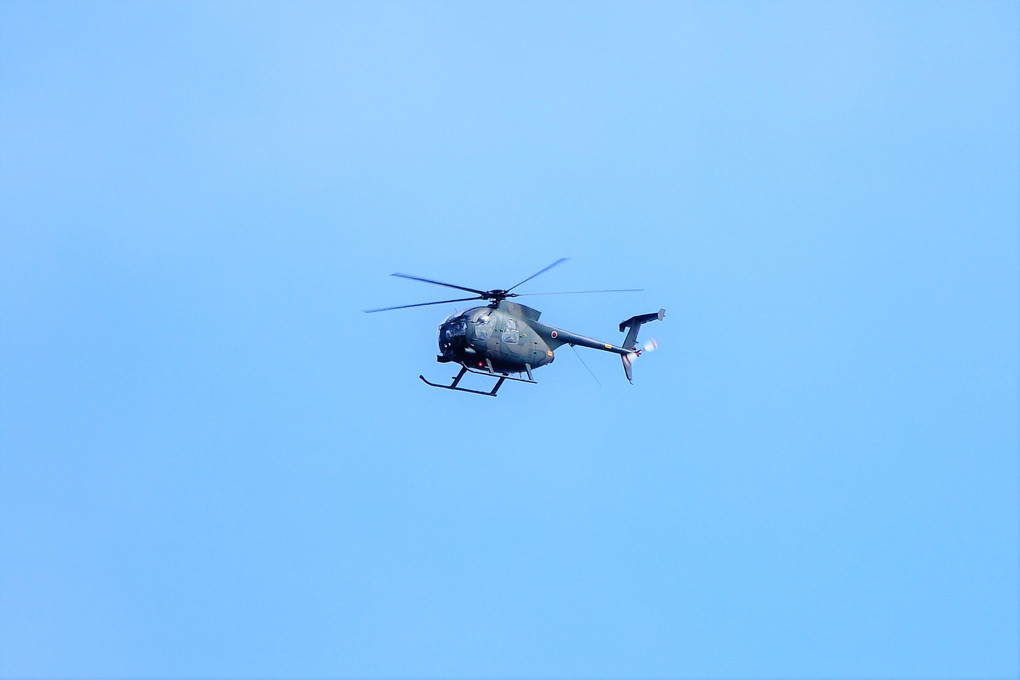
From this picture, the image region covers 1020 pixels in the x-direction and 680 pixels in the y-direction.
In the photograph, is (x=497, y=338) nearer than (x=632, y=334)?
Yes

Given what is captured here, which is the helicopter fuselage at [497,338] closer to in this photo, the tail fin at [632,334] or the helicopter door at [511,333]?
the helicopter door at [511,333]

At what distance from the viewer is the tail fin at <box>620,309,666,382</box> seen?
2737cm

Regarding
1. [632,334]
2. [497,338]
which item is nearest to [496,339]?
[497,338]

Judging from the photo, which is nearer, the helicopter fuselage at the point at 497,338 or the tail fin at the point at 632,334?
the helicopter fuselage at the point at 497,338

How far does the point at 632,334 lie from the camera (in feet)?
90.9

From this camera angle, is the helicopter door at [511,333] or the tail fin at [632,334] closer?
the helicopter door at [511,333]

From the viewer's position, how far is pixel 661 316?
27.3 meters

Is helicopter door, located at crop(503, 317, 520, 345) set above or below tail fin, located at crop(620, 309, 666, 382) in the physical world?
below

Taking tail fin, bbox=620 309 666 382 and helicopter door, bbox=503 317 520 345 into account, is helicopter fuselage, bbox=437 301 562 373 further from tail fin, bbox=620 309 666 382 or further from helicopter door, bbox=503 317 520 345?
tail fin, bbox=620 309 666 382

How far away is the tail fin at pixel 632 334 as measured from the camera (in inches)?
1077

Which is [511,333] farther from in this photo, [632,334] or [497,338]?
[632,334]

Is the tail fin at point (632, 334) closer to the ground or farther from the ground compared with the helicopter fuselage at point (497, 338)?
farther from the ground

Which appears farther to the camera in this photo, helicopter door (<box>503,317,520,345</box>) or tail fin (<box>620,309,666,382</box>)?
tail fin (<box>620,309,666,382</box>)

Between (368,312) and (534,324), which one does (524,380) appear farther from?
(368,312)
